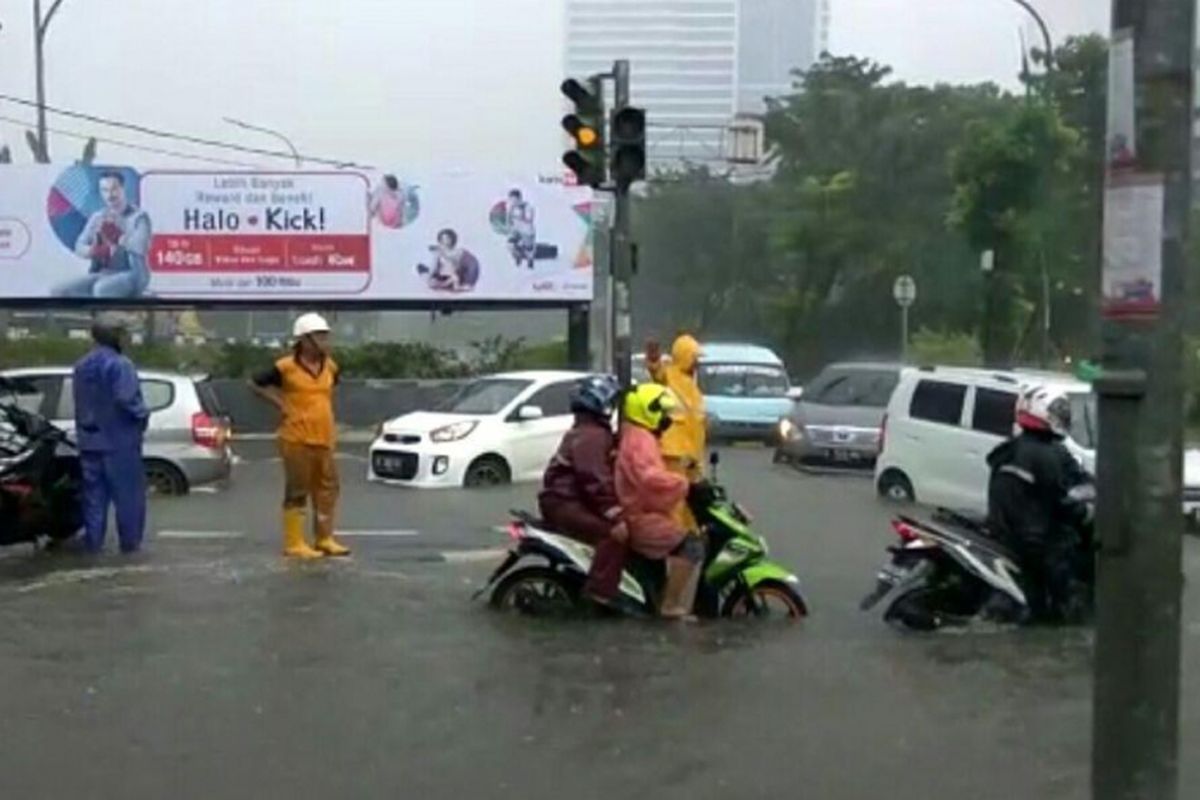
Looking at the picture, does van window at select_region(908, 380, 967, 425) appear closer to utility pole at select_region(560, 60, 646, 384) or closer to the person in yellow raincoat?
utility pole at select_region(560, 60, 646, 384)

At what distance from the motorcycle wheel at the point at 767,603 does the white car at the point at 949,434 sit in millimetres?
7954

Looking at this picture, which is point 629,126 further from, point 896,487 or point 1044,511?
point 896,487

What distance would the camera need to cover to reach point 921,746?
9211mm

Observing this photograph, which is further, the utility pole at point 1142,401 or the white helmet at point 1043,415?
the white helmet at point 1043,415

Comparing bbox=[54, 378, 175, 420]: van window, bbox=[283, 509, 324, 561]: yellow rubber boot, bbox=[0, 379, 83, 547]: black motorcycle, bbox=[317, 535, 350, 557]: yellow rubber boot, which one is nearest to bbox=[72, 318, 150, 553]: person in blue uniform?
bbox=[0, 379, 83, 547]: black motorcycle

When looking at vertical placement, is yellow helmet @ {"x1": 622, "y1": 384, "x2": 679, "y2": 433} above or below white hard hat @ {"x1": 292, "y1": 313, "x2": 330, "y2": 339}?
below

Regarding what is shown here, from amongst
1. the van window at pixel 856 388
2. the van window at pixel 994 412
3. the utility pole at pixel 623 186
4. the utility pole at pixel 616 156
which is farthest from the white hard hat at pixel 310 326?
the van window at pixel 856 388

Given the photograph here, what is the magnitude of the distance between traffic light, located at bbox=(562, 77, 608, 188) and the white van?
5.17 meters

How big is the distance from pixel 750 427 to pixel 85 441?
23715 millimetres

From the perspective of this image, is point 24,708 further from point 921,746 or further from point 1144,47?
point 1144,47

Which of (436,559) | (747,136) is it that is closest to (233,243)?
(747,136)

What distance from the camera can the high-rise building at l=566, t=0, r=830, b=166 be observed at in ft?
168

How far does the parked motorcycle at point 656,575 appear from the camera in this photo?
1254 cm

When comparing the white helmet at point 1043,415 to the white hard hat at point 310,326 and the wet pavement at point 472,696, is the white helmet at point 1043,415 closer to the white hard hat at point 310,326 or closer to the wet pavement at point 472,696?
the wet pavement at point 472,696
